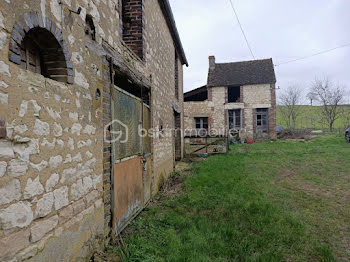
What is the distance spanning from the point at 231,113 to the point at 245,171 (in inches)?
525

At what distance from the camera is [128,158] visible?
380 cm

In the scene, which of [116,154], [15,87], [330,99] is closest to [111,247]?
[116,154]

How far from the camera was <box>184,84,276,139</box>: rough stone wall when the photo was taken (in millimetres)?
19344

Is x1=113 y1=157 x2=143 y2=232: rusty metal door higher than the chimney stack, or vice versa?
the chimney stack

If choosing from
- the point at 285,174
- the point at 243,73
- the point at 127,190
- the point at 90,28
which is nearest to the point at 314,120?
the point at 243,73

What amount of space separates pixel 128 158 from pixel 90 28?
2006 mm

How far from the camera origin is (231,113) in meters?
20.4

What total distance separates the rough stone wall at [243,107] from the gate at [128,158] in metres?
15.9

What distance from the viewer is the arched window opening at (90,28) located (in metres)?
2.65

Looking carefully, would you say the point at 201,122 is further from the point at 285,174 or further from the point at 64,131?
Answer: the point at 64,131

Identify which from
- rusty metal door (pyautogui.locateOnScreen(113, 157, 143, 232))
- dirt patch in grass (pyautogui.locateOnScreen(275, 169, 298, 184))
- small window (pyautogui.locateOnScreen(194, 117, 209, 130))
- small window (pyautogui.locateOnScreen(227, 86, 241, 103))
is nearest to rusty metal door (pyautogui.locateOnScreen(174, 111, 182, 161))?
dirt patch in grass (pyautogui.locateOnScreen(275, 169, 298, 184))

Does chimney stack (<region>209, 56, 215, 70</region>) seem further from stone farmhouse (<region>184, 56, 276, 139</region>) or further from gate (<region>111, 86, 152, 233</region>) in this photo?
gate (<region>111, 86, 152, 233</region>)

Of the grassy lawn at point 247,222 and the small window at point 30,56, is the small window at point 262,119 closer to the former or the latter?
the grassy lawn at point 247,222

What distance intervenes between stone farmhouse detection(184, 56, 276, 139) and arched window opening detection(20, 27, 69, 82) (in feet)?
59.7
